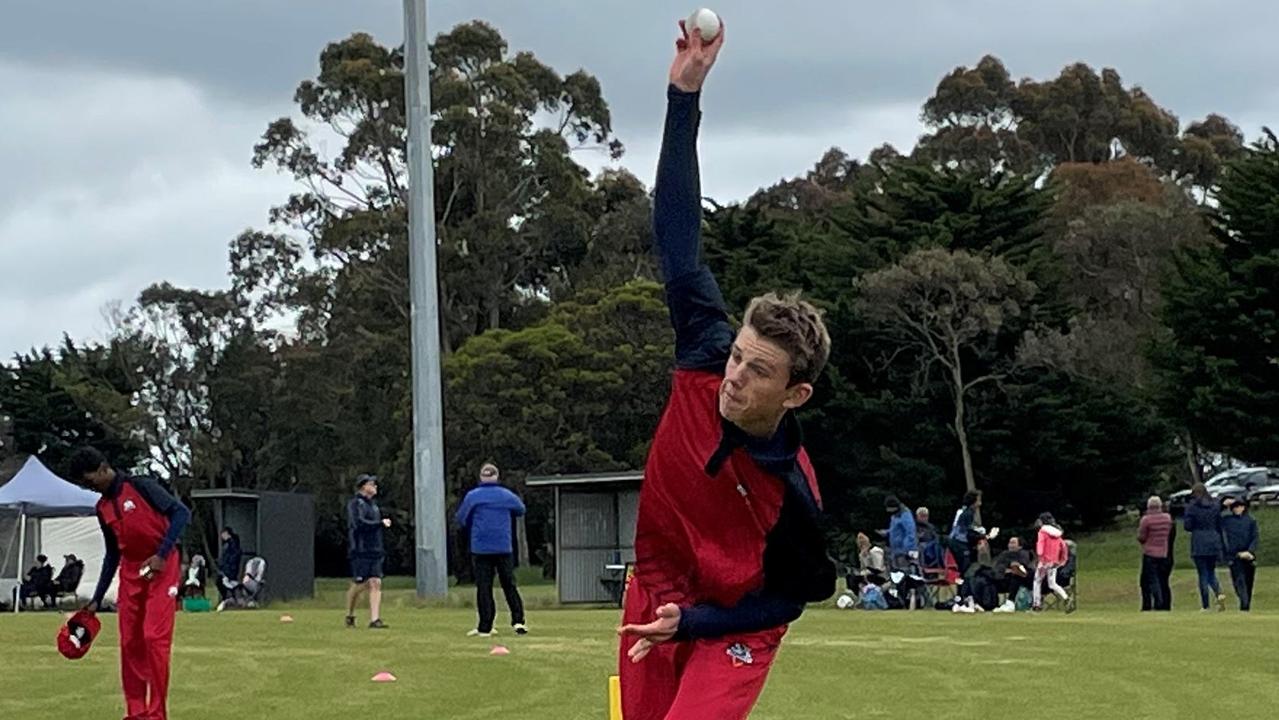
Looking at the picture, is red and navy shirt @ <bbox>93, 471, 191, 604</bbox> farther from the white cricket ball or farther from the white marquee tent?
the white marquee tent

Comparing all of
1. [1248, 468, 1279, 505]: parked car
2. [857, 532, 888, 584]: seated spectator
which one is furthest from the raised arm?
[1248, 468, 1279, 505]: parked car

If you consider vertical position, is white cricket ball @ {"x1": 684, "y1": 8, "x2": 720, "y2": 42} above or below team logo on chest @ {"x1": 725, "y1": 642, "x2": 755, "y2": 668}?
above

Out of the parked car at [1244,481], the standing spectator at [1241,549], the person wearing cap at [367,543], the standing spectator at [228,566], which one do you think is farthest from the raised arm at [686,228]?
the parked car at [1244,481]

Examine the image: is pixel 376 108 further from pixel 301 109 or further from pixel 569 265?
pixel 569 265

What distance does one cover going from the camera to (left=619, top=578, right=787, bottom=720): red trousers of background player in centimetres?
555

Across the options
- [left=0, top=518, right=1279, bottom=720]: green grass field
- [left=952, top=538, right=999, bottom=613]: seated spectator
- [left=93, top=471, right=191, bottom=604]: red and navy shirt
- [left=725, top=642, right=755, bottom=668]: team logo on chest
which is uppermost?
[left=93, top=471, right=191, bottom=604]: red and navy shirt

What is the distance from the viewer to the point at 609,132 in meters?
69.5

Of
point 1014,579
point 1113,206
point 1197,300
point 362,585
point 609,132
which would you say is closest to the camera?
point 362,585

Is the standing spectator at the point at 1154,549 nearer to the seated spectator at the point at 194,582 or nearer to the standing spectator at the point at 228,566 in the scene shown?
the seated spectator at the point at 194,582

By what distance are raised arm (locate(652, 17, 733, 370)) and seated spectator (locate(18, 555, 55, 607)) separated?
134 ft

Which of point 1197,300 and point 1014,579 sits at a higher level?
point 1197,300

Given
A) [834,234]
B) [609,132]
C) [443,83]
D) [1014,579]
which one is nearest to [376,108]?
[443,83]

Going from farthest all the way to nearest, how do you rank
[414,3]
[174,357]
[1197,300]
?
[174,357]
[1197,300]
[414,3]

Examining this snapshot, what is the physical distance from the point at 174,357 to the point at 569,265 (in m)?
17.0
